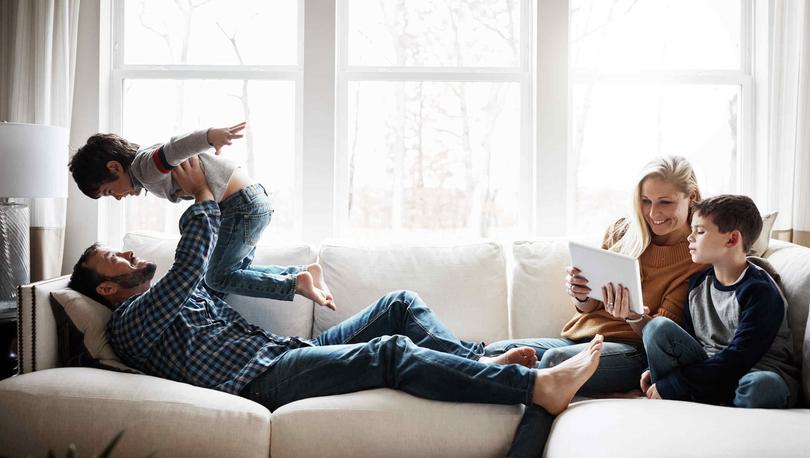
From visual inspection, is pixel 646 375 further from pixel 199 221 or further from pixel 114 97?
pixel 114 97

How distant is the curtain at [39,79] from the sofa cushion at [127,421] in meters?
1.22

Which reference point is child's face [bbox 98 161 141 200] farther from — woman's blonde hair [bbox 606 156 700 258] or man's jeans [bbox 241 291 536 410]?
woman's blonde hair [bbox 606 156 700 258]

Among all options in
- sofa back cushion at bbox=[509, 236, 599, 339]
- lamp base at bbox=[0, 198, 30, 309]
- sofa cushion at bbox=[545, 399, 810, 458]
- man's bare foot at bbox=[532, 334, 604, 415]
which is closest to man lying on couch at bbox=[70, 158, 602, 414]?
man's bare foot at bbox=[532, 334, 604, 415]

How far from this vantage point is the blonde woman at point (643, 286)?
2227 mm

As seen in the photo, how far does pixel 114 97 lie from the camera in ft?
10.9

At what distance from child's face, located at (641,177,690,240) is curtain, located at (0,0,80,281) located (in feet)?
8.02

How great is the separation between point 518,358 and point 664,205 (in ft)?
2.33

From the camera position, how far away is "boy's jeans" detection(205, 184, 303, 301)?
2424 millimetres

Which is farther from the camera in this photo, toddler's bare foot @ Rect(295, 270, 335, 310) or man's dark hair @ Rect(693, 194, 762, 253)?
toddler's bare foot @ Rect(295, 270, 335, 310)

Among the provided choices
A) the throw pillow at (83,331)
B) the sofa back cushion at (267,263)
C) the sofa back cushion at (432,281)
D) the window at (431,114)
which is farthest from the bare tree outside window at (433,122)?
the throw pillow at (83,331)

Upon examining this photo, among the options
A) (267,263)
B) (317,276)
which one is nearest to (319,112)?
(267,263)

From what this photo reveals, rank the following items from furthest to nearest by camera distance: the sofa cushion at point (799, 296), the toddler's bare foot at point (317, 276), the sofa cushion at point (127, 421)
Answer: the toddler's bare foot at point (317, 276) → the sofa cushion at point (799, 296) → the sofa cushion at point (127, 421)

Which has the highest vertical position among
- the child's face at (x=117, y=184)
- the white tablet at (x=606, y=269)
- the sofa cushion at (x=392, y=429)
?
the child's face at (x=117, y=184)

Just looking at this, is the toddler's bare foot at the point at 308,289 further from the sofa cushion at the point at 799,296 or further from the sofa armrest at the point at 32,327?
the sofa cushion at the point at 799,296
